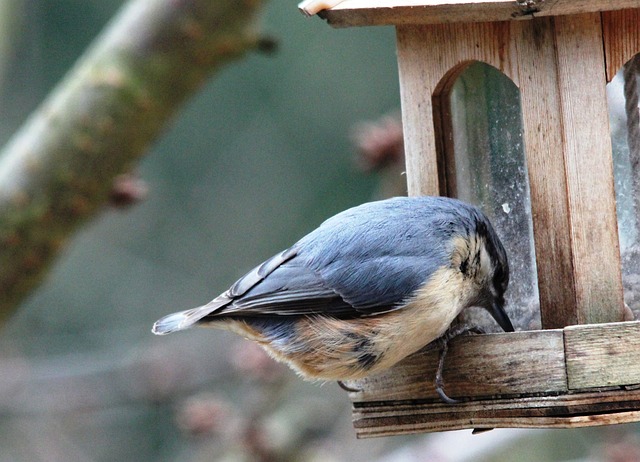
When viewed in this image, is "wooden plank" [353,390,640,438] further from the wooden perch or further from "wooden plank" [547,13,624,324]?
the wooden perch

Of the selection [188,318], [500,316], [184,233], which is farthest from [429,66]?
[184,233]

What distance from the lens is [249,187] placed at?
7.50 meters

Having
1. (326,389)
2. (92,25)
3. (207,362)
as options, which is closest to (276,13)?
(92,25)

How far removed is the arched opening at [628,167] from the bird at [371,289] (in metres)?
0.32

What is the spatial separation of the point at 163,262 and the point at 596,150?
5.23 m

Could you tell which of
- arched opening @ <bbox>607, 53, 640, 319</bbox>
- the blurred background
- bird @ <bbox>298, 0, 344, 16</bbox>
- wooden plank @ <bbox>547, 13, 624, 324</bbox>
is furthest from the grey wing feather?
the blurred background

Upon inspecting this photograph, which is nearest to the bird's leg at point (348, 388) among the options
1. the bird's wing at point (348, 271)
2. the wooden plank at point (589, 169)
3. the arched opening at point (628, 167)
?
the bird's wing at point (348, 271)

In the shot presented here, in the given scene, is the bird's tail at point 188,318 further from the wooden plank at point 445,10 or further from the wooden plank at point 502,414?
the wooden plank at point 445,10

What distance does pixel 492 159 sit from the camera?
2.80m

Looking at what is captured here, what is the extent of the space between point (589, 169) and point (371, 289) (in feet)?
2.01

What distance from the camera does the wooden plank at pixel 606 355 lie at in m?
2.30

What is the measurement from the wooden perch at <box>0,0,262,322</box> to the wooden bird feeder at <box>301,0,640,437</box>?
928mm

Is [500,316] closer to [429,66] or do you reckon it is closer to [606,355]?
[606,355]

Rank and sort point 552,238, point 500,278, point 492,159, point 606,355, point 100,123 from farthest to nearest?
1. point 100,123
2. point 492,159
3. point 500,278
4. point 552,238
5. point 606,355
